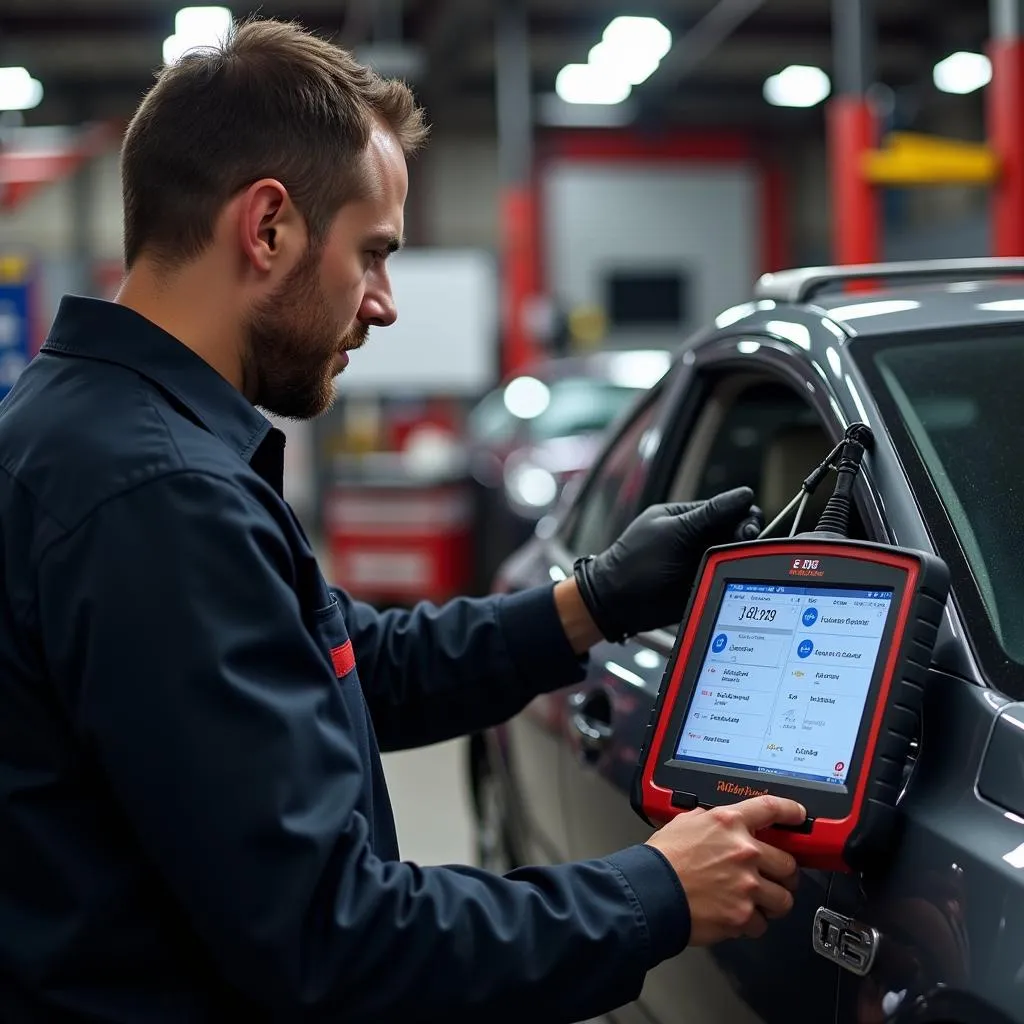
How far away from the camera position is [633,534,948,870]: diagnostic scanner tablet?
1.40 meters

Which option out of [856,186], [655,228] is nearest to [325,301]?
[856,186]

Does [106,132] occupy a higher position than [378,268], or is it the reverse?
[106,132]

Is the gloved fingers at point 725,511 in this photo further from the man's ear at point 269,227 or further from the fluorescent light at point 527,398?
the fluorescent light at point 527,398

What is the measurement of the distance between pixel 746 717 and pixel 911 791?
18 cm

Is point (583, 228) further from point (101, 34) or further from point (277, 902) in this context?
point (277, 902)

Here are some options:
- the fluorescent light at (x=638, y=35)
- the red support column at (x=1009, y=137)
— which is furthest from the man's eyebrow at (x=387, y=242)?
the fluorescent light at (x=638, y=35)

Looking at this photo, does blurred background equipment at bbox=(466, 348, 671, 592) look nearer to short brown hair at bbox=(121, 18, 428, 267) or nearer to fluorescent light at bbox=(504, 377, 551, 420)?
fluorescent light at bbox=(504, 377, 551, 420)

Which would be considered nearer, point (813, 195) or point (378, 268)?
point (378, 268)

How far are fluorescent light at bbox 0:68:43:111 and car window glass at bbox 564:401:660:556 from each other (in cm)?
1699

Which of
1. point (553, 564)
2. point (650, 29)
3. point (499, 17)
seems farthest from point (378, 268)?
point (650, 29)

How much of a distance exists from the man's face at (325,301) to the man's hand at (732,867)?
1.91ft

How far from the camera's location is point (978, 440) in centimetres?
180

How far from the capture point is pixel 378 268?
5.23 ft

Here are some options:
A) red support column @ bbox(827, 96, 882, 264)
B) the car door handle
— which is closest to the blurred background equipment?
red support column @ bbox(827, 96, 882, 264)
